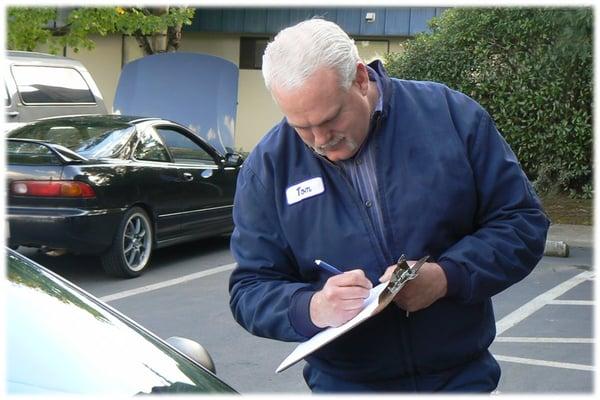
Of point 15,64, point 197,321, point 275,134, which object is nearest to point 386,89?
point 275,134

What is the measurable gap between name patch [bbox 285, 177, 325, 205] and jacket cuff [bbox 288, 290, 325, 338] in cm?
26

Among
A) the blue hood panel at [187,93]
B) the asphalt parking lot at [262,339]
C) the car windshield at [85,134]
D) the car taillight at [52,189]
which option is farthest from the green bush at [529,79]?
the car taillight at [52,189]

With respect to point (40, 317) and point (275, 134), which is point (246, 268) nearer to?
point (275, 134)

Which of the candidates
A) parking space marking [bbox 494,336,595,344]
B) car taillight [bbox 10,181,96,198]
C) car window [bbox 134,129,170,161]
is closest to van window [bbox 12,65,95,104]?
car window [bbox 134,129,170,161]

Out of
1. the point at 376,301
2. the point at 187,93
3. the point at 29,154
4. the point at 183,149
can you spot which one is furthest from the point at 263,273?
the point at 187,93

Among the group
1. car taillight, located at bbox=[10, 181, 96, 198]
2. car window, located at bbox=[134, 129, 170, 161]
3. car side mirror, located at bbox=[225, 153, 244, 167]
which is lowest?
car side mirror, located at bbox=[225, 153, 244, 167]

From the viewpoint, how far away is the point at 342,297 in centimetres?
241

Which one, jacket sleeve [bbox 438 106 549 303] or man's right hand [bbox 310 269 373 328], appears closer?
man's right hand [bbox 310 269 373 328]

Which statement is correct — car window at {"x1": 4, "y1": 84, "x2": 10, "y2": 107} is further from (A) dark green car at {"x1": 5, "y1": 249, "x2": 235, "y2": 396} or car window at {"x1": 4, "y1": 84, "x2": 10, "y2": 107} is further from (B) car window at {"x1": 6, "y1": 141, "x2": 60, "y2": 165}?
(A) dark green car at {"x1": 5, "y1": 249, "x2": 235, "y2": 396}

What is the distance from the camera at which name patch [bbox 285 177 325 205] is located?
8.58ft

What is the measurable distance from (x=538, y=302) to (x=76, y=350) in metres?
6.10

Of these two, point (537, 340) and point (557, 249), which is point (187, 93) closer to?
point (557, 249)

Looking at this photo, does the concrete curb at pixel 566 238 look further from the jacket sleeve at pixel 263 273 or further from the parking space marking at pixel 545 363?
the jacket sleeve at pixel 263 273

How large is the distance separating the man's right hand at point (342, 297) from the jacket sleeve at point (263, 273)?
100 mm
